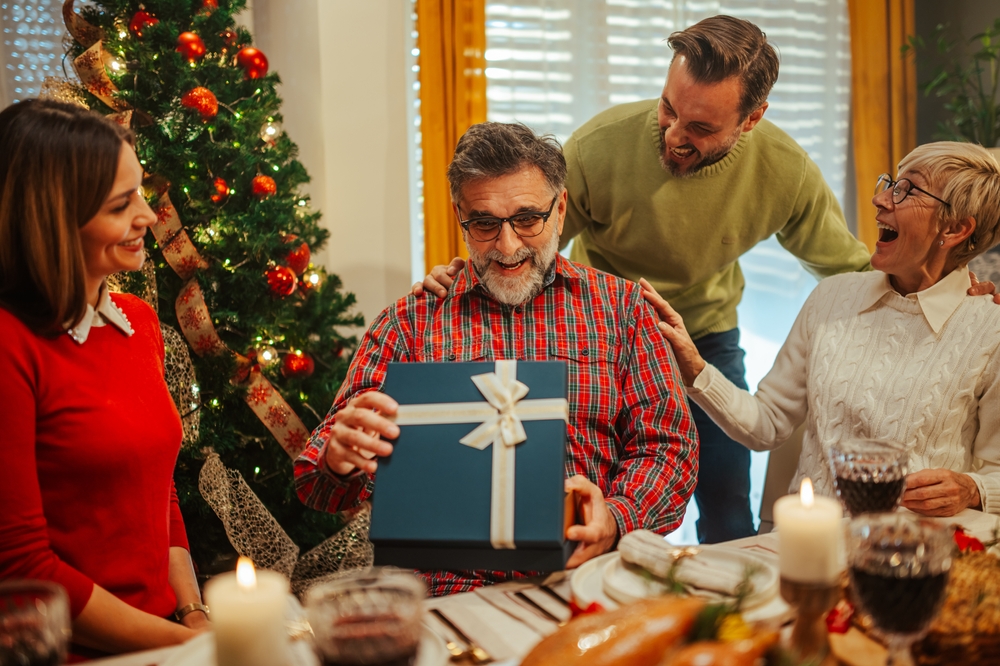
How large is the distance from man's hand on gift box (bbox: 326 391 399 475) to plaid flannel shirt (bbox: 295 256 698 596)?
0.66 ft

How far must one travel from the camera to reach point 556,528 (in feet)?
4.27

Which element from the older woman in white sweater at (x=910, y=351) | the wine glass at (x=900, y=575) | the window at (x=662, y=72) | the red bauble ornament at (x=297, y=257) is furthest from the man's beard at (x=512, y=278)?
the window at (x=662, y=72)

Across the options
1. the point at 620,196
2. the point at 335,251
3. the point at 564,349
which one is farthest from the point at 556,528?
the point at 335,251

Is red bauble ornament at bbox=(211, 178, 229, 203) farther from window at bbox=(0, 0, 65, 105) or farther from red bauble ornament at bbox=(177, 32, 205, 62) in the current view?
window at bbox=(0, 0, 65, 105)

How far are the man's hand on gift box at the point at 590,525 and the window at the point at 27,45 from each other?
3.06 m

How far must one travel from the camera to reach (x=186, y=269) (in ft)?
8.34

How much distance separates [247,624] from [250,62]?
2.24 meters

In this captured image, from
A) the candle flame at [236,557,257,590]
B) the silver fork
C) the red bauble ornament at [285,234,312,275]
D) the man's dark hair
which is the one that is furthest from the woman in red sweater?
the man's dark hair

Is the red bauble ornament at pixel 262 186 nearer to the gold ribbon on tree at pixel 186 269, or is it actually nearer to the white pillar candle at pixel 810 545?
the gold ribbon on tree at pixel 186 269

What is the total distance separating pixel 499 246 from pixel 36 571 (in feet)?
3.65

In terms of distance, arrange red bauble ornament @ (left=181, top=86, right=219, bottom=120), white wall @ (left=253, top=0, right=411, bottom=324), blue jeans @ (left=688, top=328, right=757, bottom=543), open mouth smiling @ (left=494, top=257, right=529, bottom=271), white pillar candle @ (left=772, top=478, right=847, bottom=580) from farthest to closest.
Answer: white wall @ (left=253, top=0, right=411, bottom=324) → blue jeans @ (left=688, top=328, right=757, bottom=543) → red bauble ornament @ (left=181, top=86, right=219, bottom=120) → open mouth smiling @ (left=494, top=257, right=529, bottom=271) → white pillar candle @ (left=772, top=478, right=847, bottom=580)

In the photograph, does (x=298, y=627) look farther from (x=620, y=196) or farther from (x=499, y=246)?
(x=620, y=196)

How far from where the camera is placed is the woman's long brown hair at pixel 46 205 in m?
1.42

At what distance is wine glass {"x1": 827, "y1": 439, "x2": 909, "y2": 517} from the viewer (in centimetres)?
125
